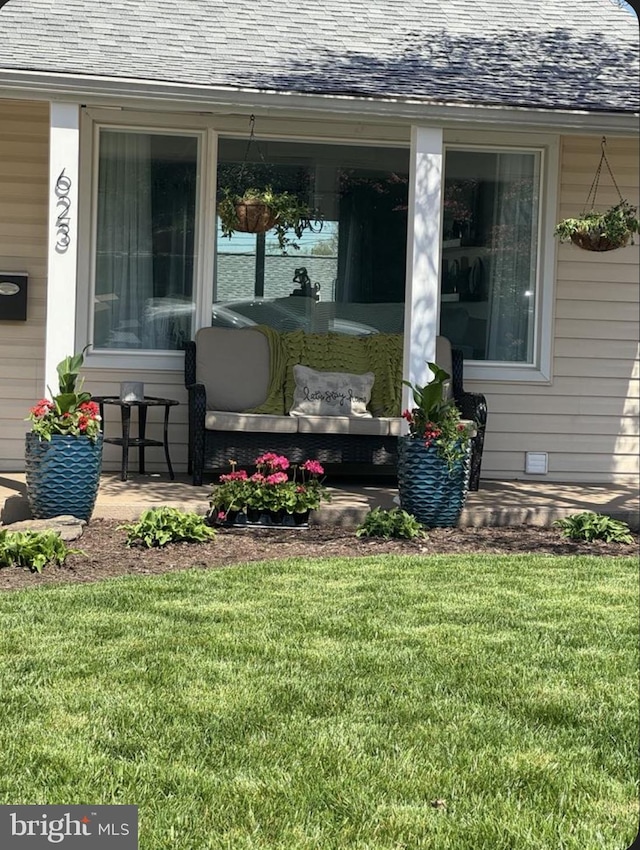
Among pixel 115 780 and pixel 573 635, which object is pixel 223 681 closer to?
pixel 115 780

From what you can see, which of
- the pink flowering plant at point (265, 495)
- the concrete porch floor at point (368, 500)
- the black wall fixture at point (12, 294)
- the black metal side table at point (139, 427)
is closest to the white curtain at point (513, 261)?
the concrete porch floor at point (368, 500)

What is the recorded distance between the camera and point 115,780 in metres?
2.84

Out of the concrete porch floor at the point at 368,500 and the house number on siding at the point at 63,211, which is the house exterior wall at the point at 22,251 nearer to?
the concrete porch floor at the point at 368,500

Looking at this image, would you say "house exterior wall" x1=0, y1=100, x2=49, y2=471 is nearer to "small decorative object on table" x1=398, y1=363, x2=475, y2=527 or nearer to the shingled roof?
the shingled roof

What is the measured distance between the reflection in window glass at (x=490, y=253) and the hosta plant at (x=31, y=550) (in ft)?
13.8

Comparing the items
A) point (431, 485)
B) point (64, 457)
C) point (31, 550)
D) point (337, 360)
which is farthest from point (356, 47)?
point (31, 550)

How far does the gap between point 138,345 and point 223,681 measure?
16.9 feet

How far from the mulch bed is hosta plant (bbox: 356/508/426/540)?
0.19 ft

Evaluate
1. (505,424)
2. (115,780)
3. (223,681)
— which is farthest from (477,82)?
(115,780)

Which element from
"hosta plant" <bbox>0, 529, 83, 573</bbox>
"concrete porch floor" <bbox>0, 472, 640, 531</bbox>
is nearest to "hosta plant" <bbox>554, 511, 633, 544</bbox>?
"concrete porch floor" <bbox>0, 472, 640, 531</bbox>

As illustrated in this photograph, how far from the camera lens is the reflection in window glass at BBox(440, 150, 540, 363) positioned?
28.7 feet

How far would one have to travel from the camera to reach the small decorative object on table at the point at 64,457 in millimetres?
6262

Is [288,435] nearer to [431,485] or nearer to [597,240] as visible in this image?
[431,485]

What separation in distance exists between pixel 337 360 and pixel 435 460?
191 centimetres
